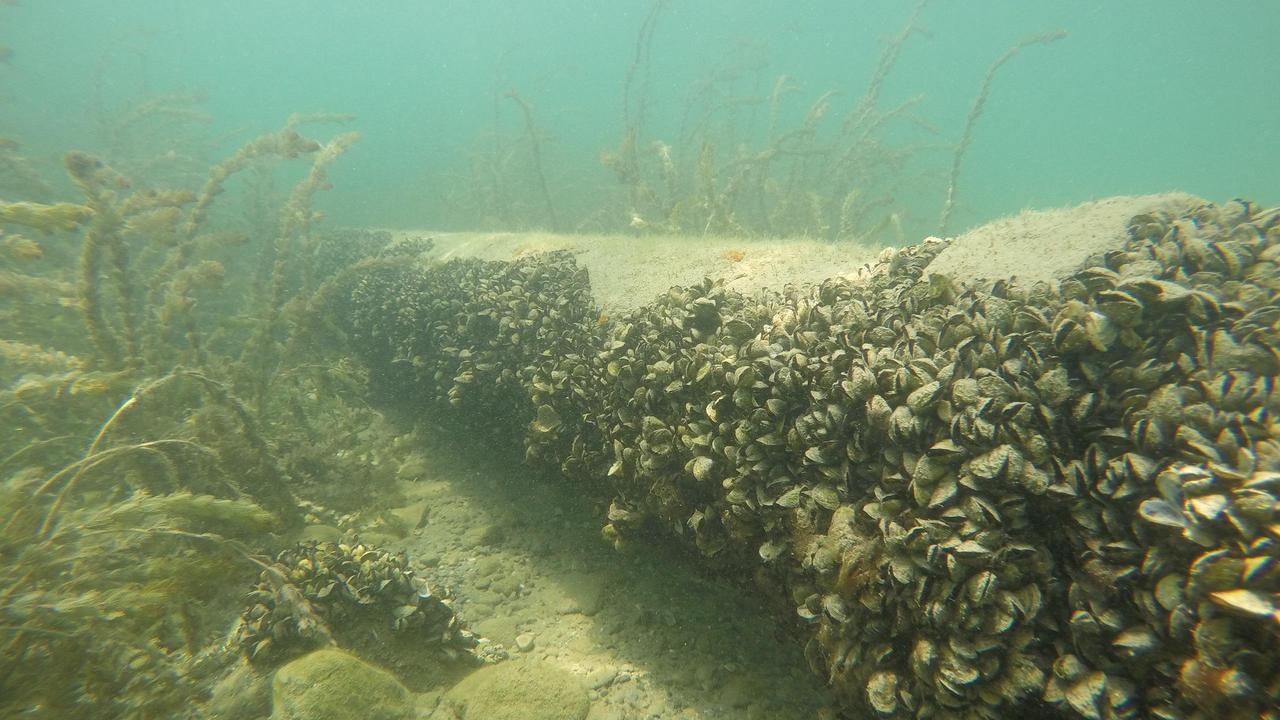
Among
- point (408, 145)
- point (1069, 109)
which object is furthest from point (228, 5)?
point (1069, 109)

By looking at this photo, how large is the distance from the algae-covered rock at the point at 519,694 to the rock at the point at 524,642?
242 millimetres

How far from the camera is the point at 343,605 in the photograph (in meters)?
3.23

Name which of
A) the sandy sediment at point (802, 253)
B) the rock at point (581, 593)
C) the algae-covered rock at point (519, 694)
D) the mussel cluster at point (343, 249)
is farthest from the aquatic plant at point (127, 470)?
the sandy sediment at point (802, 253)

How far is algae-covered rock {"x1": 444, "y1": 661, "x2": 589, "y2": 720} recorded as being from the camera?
287 centimetres

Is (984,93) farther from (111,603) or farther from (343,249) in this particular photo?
(111,603)

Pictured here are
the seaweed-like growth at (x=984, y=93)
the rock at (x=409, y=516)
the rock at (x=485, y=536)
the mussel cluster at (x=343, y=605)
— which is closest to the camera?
the mussel cluster at (x=343, y=605)

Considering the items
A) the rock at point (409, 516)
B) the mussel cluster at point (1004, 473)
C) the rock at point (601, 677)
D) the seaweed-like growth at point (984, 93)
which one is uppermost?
the seaweed-like growth at point (984, 93)

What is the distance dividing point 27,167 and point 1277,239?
1481 cm

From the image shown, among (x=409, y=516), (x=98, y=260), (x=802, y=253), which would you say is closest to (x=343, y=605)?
(x=409, y=516)

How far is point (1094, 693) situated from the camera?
1681 mm

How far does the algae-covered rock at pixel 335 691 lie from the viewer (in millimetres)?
2594

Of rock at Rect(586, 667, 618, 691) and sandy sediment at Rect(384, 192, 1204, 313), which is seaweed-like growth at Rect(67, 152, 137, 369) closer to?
sandy sediment at Rect(384, 192, 1204, 313)

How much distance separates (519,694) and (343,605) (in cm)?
121

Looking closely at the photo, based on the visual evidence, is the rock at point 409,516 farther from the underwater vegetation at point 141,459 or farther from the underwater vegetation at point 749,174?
the underwater vegetation at point 749,174
